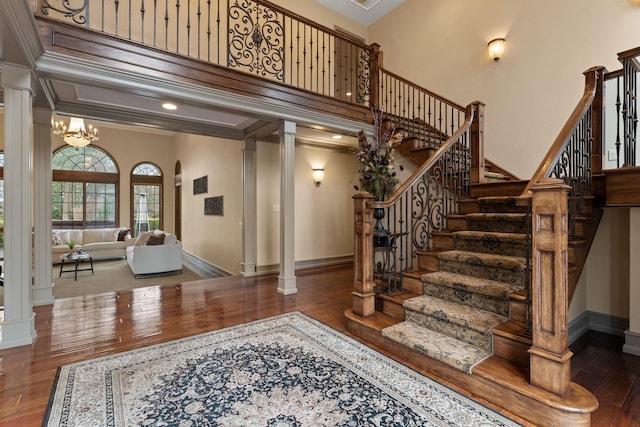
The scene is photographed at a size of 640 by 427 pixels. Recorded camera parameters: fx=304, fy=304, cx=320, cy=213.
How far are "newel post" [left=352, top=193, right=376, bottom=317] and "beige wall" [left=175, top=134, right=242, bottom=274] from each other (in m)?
3.40

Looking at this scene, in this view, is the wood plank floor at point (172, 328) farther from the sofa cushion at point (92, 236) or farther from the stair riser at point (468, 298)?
the sofa cushion at point (92, 236)

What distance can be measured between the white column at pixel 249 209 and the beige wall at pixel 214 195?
38cm

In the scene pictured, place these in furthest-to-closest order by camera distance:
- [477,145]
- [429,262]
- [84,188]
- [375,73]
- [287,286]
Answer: [84,188] → [375,73] → [287,286] → [477,145] → [429,262]

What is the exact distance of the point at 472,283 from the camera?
257 centimetres

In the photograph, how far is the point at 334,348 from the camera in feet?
8.50

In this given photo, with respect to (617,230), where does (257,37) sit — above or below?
above

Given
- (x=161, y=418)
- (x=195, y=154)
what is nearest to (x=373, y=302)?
(x=161, y=418)

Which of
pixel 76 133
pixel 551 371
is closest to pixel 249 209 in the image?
pixel 76 133

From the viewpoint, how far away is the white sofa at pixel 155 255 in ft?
20.2

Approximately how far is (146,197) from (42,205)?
6.88m

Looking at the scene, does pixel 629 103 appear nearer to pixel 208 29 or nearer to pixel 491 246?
pixel 491 246

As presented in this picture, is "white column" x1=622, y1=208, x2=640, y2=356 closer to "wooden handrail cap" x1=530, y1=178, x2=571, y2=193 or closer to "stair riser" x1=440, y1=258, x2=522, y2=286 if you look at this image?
"stair riser" x1=440, y1=258, x2=522, y2=286

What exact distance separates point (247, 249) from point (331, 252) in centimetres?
189

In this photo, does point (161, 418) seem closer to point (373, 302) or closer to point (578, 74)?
point (373, 302)
